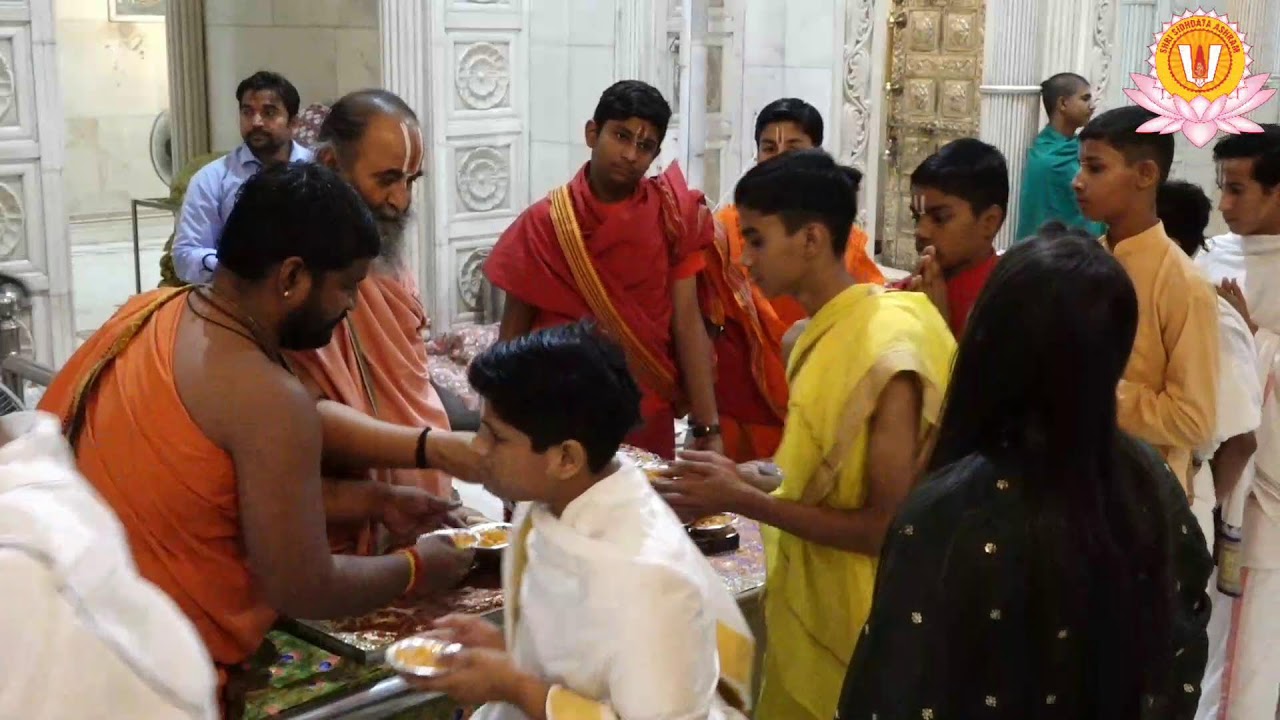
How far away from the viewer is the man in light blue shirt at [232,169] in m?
4.87

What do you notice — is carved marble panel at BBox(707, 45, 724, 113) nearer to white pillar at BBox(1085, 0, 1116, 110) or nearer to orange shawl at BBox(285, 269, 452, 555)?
white pillar at BBox(1085, 0, 1116, 110)

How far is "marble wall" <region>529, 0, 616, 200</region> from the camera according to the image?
7008 millimetres

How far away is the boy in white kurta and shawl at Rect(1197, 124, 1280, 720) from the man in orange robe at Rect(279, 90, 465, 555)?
229cm

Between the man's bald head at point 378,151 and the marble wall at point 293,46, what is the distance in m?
4.40

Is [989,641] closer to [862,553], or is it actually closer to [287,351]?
[862,553]

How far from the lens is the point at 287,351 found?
232 centimetres

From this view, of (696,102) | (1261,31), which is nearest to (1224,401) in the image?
(696,102)

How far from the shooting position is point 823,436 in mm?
2273

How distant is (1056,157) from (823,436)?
19.9ft

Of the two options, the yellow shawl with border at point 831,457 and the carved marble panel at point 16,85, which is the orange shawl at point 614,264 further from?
the carved marble panel at point 16,85

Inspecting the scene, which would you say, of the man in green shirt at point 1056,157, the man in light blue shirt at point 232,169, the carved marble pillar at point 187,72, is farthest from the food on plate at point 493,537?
the carved marble pillar at point 187,72

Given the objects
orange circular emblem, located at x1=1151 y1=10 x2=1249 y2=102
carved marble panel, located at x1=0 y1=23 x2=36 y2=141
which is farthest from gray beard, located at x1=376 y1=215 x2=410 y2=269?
orange circular emblem, located at x1=1151 y1=10 x2=1249 y2=102

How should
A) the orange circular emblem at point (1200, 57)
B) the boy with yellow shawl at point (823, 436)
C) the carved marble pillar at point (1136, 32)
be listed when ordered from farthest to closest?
the carved marble pillar at point (1136, 32)
the orange circular emblem at point (1200, 57)
the boy with yellow shawl at point (823, 436)

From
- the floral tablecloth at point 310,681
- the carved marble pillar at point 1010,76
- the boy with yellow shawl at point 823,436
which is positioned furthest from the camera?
the carved marble pillar at point 1010,76
